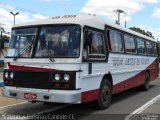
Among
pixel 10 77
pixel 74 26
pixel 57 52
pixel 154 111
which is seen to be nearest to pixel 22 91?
pixel 10 77

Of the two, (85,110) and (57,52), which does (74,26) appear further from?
(85,110)

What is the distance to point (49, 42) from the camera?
979cm

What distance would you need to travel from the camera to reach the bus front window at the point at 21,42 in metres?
10.1

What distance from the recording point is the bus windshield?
31.4 feet

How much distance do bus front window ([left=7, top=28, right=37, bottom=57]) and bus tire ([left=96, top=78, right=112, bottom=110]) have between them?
2.51 metres

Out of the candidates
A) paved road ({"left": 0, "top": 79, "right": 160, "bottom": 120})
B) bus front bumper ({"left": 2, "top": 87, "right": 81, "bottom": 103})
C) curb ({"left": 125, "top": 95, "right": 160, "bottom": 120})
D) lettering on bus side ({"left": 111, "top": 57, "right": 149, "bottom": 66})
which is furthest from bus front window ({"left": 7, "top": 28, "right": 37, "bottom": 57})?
curb ({"left": 125, "top": 95, "right": 160, "bottom": 120})

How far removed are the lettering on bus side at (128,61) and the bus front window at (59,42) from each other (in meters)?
2.60

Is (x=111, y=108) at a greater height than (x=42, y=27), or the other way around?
(x=42, y=27)

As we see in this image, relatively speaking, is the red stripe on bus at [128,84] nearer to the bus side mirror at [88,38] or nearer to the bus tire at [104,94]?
the bus tire at [104,94]

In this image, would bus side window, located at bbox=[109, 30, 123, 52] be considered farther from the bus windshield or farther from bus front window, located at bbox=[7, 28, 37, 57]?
bus front window, located at bbox=[7, 28, 37, 57]

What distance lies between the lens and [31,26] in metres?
10.2

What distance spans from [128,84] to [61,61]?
525 cm

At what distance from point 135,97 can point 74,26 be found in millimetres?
5930

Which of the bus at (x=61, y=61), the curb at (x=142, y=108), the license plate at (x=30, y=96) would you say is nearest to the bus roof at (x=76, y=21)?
the bus at (x=61, y=61)
